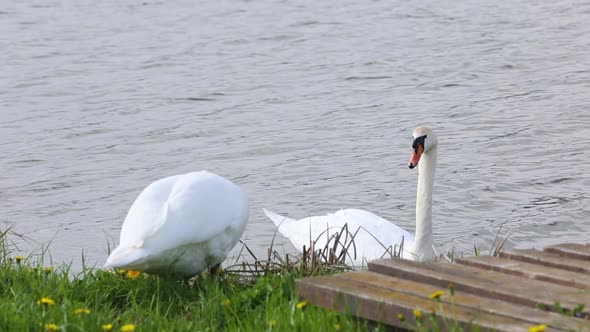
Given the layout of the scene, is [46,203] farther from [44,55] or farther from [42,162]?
[44,55]

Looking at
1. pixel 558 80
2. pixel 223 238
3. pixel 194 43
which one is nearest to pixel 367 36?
pixel 194 43

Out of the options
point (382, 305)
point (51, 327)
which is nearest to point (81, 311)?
point (51, 327)

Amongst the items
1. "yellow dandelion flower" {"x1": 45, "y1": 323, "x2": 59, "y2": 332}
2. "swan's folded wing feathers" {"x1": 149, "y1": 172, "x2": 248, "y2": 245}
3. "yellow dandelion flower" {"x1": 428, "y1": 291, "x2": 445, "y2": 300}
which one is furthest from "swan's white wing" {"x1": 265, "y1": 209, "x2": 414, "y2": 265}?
"yellow dandelion flower" {"x1": 428, "y1": 291, "x2": 445, "y2": 300}

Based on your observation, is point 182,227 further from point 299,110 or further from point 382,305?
point 299,110

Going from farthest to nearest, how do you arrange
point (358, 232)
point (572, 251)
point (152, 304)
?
point (358, 232), point (152, 304), point (572, 251)

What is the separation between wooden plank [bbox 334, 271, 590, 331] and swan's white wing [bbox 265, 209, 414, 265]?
2612 millimetres

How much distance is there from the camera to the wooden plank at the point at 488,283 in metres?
3.58

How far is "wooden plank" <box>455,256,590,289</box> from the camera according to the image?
12.5 ft

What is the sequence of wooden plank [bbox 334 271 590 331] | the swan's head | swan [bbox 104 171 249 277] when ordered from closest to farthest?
wooden plank [bbox 334 271 590 331] → swan [bbox 104 171 249 277] → the swan's head

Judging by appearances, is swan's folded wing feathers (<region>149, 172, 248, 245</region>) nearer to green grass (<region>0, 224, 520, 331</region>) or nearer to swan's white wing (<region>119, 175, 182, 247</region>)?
swan's white wing (<region>119, 175, 182, 247</region>)

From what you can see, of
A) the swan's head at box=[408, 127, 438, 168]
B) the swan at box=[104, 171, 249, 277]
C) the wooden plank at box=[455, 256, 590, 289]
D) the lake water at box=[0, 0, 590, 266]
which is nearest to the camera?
the wooden plank at box=[455, 256, 590, 289]

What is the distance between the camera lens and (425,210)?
279 inches

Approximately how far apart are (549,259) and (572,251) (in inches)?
6.4

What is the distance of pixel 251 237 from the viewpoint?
26.8ft
